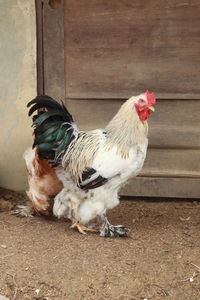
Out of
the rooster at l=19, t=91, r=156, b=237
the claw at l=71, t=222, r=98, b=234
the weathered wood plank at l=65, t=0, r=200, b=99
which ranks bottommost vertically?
the claw at l=71, t=222, r=98, b=234

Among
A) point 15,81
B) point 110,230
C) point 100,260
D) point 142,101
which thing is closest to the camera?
point 100,260

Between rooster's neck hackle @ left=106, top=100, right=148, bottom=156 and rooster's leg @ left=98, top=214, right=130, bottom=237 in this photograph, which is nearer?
rooster's neck hackle @ left=106, top=100, right=148, bottom=156

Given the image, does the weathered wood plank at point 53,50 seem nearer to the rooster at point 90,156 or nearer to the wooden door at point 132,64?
the wooden door at point 132,64

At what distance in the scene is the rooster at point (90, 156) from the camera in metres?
3.53

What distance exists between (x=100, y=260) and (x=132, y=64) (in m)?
1.95

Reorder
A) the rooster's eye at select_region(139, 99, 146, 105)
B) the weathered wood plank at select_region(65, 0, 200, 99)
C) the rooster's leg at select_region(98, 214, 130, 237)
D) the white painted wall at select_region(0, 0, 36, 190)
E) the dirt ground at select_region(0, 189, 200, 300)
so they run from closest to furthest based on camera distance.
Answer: the dirt ground at select_region(0, 189, 200, 300)
the rooster's eye at select_region(139, 99, 146, 105)
the rooster's leg at select_region(98, 214, 130, 237)
the weathered wood plank at select_region(65, 0, 200, 99)
the white painted wall at select_region(0, 0, 36, 190)

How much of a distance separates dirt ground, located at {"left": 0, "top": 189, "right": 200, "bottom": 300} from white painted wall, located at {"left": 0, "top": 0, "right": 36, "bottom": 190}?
61cm

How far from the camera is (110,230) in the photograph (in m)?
3.74

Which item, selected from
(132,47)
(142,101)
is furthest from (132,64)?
(142,101)

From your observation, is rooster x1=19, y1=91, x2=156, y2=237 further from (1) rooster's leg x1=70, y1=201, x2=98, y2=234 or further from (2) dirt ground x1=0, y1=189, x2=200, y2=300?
(2) dirt ground x1=0, y1=189, x2=200, y2=300

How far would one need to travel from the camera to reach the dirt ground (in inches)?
115

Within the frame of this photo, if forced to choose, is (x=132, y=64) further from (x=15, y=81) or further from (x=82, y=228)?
(x=82, y=228)

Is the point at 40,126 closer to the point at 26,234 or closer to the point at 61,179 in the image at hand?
the point at 61,179

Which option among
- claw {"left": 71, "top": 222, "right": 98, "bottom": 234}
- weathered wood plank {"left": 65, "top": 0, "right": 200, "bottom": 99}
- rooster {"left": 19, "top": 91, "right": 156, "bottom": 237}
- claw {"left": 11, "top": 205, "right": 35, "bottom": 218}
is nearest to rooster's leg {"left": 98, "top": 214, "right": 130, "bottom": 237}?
rooster {"left": 19, "top": 91, "right": 156, "bottom": 237}
